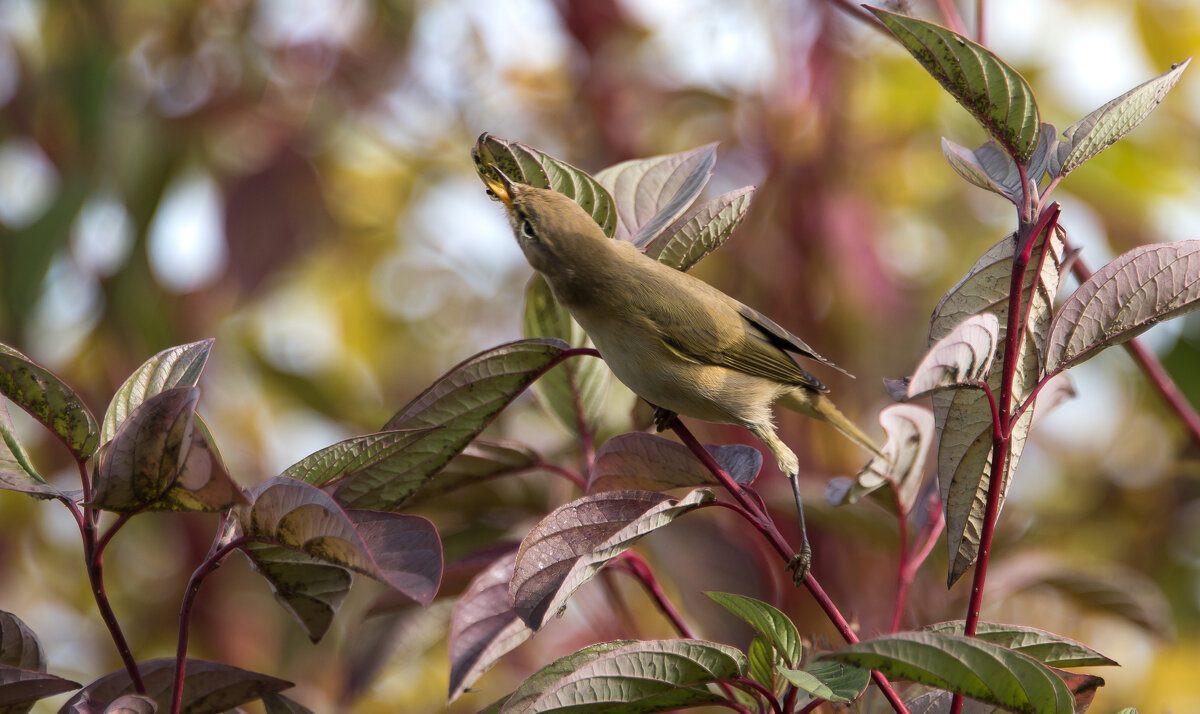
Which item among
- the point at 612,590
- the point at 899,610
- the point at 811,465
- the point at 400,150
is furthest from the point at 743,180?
the point at 899,610

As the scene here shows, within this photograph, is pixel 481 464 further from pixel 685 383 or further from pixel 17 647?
pixel 17 647

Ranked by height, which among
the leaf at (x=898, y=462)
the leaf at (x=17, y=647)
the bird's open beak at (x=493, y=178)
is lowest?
the leaf at (x=17, y=647)

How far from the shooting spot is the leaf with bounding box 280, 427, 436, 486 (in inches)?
48.1

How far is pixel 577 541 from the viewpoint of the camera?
1.21 meters

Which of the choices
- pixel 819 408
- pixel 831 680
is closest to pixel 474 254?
pixel 819 408

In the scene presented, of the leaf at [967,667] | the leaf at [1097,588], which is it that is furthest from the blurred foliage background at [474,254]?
the leaf at [967,667]

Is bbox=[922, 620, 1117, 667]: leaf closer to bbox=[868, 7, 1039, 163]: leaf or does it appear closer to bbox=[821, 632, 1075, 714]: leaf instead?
bbox=[821, 632, 1075, 714]: leaf

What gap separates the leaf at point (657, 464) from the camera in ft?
4.49

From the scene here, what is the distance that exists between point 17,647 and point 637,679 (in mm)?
821

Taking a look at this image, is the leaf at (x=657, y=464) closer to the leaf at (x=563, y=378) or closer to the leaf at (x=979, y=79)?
the leaf at (x=563, y=378)

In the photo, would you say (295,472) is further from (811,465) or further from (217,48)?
(217,48)

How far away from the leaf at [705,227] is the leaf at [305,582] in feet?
2.16

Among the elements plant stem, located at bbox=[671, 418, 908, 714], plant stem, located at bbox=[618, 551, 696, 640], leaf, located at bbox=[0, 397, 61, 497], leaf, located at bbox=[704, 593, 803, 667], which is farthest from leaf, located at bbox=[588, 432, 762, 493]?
leaf, located at bbox=[0, 397, 61, 497]

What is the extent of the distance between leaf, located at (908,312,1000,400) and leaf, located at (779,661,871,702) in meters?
0.32
